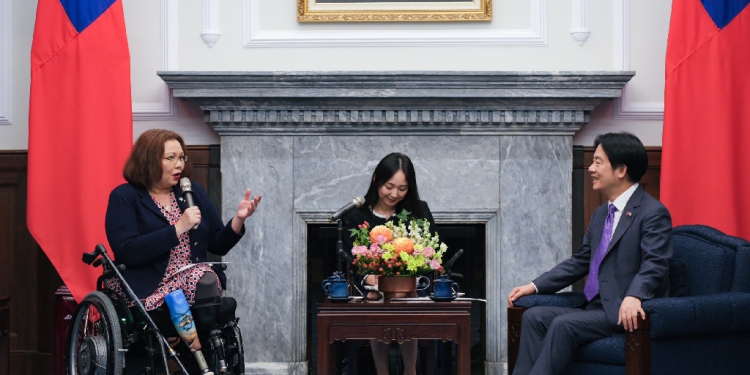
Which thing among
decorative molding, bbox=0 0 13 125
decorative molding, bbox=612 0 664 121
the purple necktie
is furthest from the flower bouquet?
decorative molding, bbox=0 0 13 125

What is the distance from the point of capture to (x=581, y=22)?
4543mm

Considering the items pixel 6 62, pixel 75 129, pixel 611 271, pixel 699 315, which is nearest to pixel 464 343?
pixel 611 271

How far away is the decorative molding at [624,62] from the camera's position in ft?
14.9

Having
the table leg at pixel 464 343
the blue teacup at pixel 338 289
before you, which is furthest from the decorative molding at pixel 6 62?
the table leg at pixel 464 343

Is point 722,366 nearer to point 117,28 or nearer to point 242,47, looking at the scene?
point 242,47

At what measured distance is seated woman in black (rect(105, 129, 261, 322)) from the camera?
3.33 m

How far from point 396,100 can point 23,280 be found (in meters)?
2.31

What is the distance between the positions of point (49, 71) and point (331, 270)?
1846 millimetres

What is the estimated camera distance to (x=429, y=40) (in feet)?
14.9

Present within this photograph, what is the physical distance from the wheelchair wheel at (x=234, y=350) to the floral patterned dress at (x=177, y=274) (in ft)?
0.61

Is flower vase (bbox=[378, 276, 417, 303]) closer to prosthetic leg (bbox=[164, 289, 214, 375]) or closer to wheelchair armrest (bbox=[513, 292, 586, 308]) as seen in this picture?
wheelchair armrest (bbox=[513, 292, 586, 308])

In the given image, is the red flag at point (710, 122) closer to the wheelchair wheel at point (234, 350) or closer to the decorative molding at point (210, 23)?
the wheelchair wheel at point (234, 350)

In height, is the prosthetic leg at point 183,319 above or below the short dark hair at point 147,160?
below

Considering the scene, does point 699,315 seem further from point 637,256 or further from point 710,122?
point 710,122
